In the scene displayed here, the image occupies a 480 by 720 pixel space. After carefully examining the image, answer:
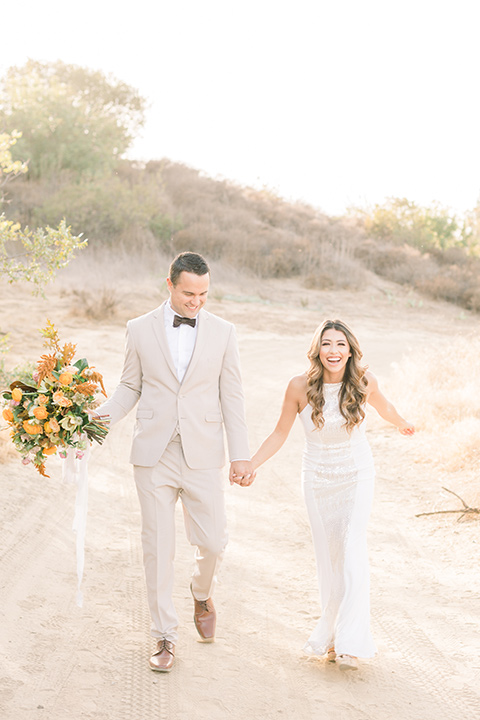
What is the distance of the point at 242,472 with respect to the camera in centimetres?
505

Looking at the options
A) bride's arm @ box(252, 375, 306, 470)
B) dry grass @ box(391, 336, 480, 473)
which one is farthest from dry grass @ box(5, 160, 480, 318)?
bride's arm @ box(252, 375, 306, 470)

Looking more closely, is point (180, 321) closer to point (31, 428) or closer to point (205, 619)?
point (31, 428)

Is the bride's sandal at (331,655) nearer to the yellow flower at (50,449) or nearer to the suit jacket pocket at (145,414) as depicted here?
the suit jacket pocket at (145,414)

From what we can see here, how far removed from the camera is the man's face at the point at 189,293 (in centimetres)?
482

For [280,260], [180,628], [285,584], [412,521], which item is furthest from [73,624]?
[280,260]

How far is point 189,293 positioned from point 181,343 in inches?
12.1

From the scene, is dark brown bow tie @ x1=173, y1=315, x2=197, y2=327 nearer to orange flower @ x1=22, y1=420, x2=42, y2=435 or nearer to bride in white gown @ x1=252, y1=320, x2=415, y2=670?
bride in white gown @ x1=252, y1=320, x2=415, y2=670

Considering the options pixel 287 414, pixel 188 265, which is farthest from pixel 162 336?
pixel 287 414

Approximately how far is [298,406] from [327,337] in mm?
450

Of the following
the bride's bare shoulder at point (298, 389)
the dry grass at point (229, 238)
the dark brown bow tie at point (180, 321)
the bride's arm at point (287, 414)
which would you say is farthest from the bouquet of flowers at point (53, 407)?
the dry grass at point (229, 238)

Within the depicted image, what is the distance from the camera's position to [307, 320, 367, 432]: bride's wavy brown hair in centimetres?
505

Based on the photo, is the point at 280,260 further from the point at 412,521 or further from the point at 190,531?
the point at 190,531

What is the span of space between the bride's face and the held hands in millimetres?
738

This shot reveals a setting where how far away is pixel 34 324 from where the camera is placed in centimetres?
1811
